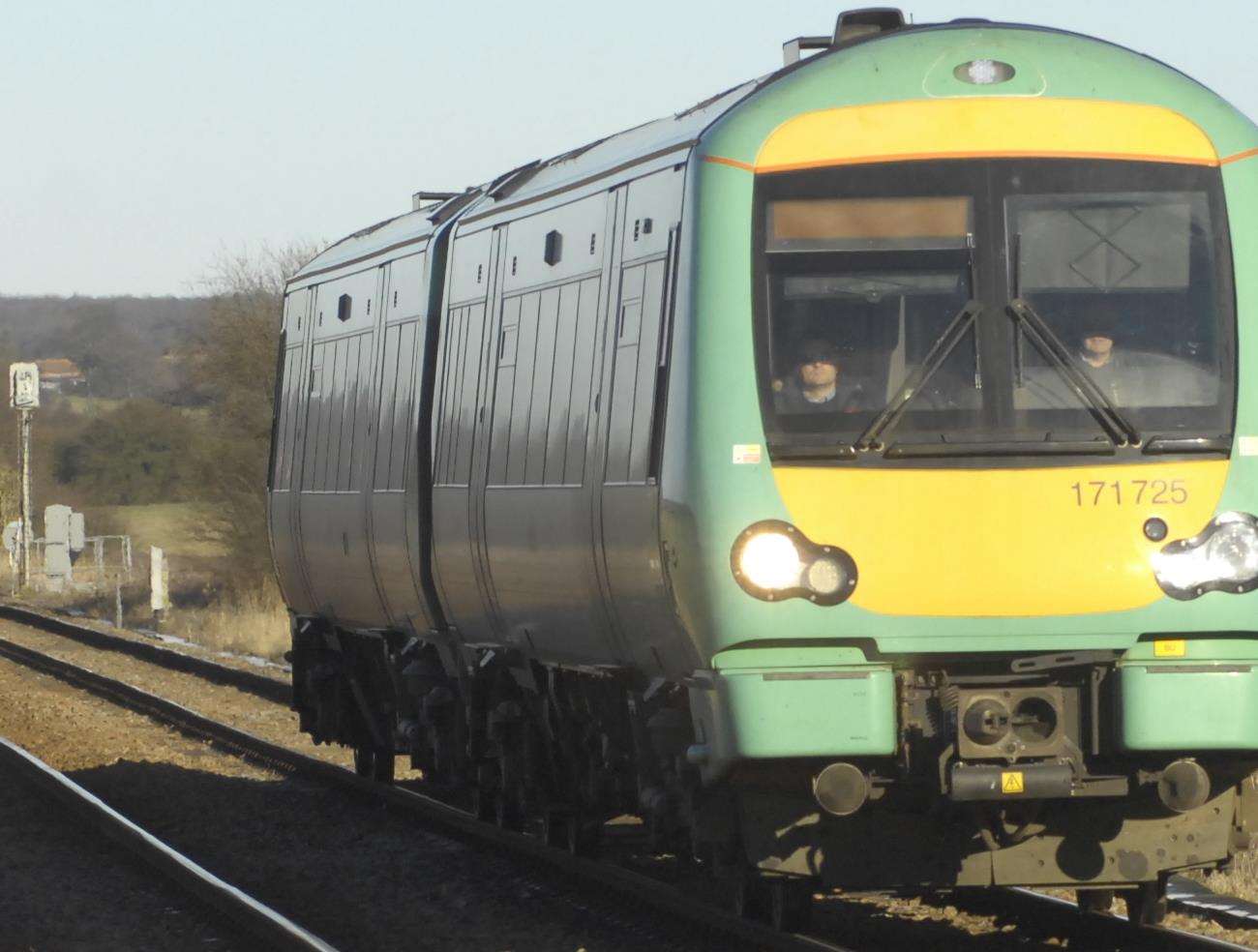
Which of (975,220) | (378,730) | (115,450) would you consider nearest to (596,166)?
(975,220)

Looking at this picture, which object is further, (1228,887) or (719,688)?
(1228,887)

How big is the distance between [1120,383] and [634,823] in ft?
19.7

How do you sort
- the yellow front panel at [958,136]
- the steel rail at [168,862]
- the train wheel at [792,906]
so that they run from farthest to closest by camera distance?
the steel rail at [168,862] < the train wheel at [792,906] < the yellow front panel at [958,136]

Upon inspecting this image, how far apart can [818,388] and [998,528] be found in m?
0.77

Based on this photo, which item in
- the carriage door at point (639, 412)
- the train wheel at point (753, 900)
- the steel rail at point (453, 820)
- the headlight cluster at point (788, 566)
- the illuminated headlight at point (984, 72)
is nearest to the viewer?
the headlight cluster at point (788, 566)

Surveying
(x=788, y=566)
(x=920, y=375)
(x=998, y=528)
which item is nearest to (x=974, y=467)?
(x=998, y=528)

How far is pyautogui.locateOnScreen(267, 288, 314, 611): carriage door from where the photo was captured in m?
17.1

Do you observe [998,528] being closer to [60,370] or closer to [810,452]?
[810,452]

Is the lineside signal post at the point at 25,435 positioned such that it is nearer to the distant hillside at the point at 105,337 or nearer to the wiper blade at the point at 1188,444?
the wiper blade at the point at 1188,444

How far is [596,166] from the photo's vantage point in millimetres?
10773

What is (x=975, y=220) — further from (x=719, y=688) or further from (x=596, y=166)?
(x=596, y=166)

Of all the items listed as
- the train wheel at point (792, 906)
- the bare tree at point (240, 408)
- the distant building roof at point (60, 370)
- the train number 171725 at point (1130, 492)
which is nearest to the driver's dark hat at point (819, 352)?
the train number 171725 at point (1130, 492)

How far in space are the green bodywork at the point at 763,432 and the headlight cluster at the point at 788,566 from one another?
0.04 m

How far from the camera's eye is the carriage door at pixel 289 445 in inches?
673
